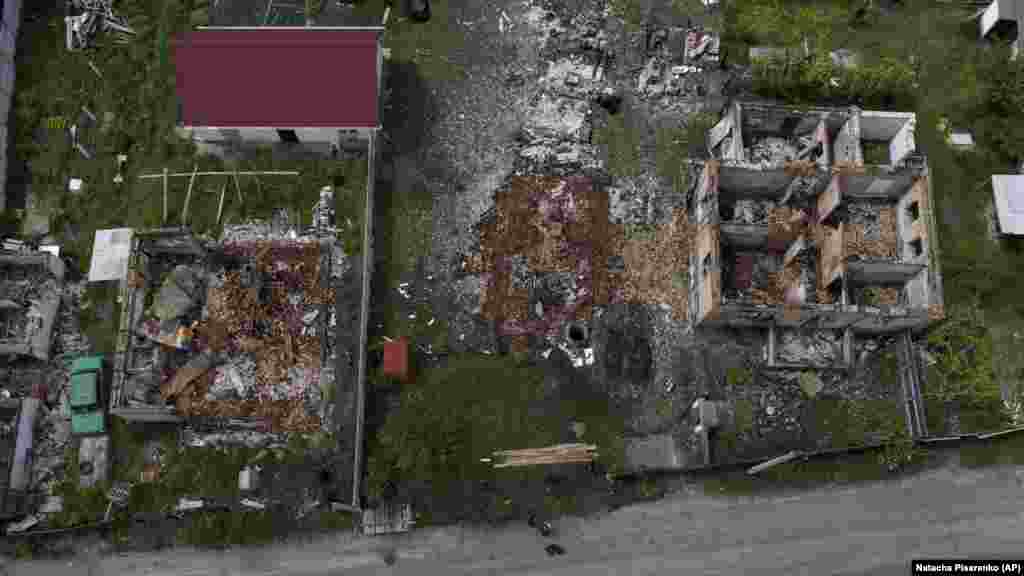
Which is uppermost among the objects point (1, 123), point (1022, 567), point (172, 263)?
point (1, 123)

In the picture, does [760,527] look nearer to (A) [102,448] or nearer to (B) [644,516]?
(B) [644,516]

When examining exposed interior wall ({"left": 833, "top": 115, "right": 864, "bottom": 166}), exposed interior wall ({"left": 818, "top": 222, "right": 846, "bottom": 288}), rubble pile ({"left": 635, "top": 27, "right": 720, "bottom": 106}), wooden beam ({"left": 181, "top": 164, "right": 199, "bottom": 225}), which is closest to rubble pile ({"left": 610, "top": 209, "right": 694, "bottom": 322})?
exposed interior wall ({"left": 818, "top": 222, "right": 846, "bottom": 288})

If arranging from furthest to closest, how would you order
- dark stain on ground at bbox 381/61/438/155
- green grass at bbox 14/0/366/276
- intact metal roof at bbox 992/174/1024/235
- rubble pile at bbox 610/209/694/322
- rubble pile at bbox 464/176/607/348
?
dark stain on ground at bbox 381/61/438/155
green grass at bbox 14/0/366/276
intact metal roof at bbox 992/174/1024/235
rubble pile at bbox 610/209/694/322
rubble pile at bbox 464/176/607/348

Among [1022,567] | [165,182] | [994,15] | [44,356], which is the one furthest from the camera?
[994,15]

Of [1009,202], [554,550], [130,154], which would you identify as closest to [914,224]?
[1009,202]

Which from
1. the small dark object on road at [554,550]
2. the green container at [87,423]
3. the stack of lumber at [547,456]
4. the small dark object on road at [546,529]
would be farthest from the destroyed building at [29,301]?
the small dark object on road at [554,550]

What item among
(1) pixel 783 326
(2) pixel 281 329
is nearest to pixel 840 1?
(1) pixel 783 326

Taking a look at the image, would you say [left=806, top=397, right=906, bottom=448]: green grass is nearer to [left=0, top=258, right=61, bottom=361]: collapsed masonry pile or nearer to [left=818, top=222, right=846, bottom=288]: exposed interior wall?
[left=818, top=222, right=846, bottom=288]: exposed interior wall
